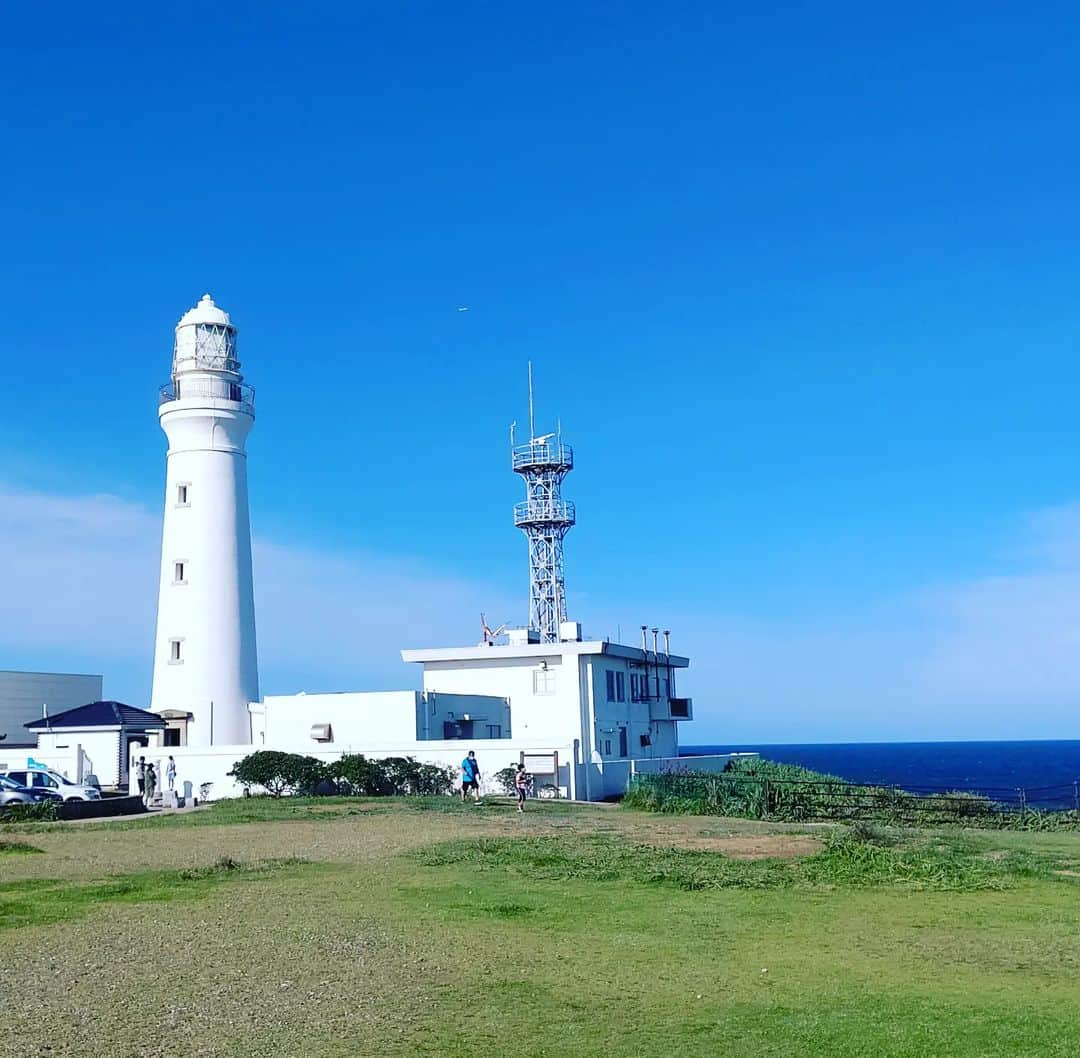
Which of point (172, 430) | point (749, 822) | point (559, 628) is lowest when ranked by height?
point (749, 822)

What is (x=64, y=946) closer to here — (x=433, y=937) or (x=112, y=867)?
(x=433, y=937)

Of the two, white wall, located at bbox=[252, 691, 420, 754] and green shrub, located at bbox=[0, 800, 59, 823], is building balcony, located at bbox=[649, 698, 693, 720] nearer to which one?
white wall, located at bbox=[252, 691, 420, 754]

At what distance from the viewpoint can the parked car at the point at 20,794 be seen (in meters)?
30.4

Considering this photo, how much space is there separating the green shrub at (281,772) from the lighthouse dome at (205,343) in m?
13.4

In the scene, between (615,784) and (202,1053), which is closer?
(202,1053)

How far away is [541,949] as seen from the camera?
1197 centimetres

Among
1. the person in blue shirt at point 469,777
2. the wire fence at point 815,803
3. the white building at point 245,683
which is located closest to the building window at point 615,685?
the white building at point 245,683

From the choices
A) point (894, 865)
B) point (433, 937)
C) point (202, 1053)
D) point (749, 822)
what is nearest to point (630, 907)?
point (433, 937)

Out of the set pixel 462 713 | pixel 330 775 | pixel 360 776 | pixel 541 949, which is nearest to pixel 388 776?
pixel 360 776

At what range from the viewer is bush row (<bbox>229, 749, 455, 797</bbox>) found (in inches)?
1358

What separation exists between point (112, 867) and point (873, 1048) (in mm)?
13719

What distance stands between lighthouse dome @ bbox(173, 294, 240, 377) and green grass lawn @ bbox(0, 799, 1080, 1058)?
22245 mm

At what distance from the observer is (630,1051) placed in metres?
8.40

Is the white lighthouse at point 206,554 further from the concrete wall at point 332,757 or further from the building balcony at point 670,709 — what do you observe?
the building balcony at point 670,709
